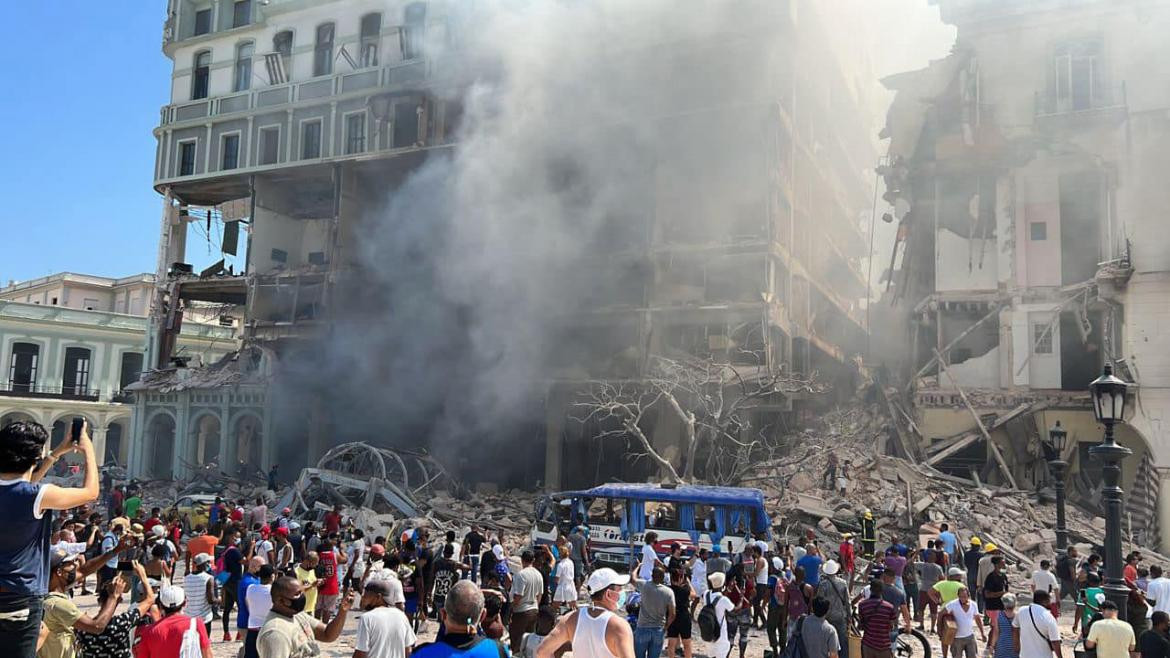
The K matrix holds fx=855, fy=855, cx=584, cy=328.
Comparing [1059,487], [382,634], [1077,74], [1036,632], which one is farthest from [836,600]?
[1077,74]

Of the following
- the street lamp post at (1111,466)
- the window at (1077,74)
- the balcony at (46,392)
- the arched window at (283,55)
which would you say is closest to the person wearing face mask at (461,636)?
the street lamp post at (1111,466)

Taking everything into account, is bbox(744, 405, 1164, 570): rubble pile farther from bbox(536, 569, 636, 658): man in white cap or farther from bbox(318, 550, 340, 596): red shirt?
bbox(536, 569, 636, 658): man in white cap

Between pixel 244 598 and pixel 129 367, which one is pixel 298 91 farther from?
pixel 244 598

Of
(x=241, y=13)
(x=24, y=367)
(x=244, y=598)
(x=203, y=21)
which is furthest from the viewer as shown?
(x=24, y=367)

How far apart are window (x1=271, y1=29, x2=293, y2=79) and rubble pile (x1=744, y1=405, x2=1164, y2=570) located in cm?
2386

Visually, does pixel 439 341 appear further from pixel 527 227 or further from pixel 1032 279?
pixel 1032 279

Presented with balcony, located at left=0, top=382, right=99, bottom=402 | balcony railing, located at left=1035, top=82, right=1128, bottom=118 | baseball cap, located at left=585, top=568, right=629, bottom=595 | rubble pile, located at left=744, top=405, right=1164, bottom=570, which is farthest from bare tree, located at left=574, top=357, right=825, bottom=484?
balcony, located at left=0, top=382, right=99, bottom=402

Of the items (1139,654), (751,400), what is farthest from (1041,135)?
(1139,654)

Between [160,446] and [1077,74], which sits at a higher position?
[1077,74]

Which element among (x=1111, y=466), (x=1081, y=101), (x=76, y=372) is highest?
(x=1081, y=101)

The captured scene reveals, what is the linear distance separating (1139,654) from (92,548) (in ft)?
39.4

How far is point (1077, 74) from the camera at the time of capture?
68.5 feet

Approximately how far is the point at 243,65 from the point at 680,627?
1284 inches

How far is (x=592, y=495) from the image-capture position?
1473cm
